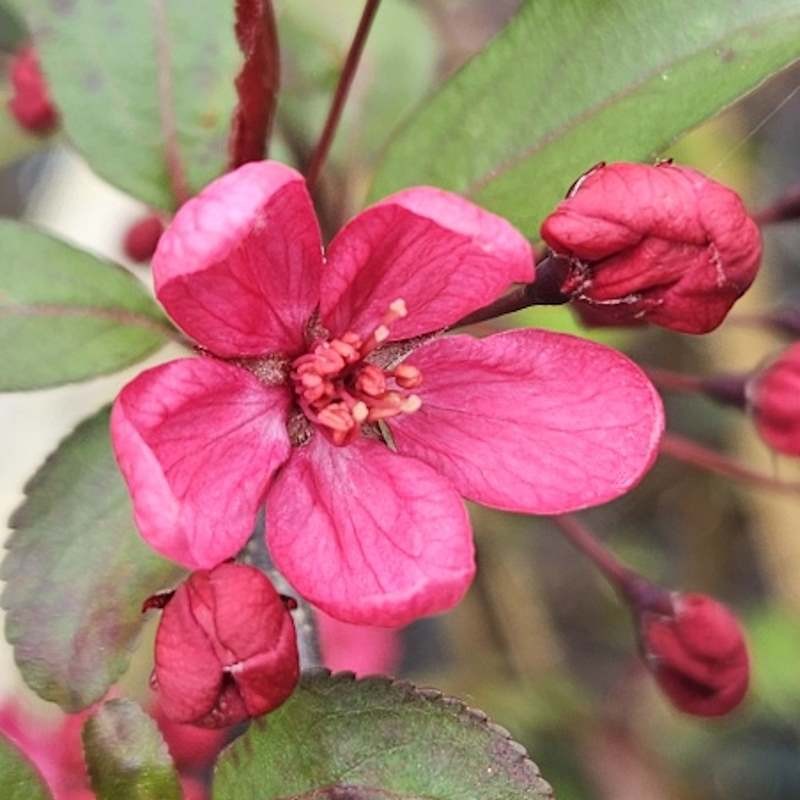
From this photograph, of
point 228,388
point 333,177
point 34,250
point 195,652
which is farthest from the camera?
point 333,177

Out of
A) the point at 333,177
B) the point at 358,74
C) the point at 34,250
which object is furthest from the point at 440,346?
the point at 358,74

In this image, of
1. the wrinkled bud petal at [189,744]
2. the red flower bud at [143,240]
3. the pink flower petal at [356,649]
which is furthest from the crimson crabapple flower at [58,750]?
the red flower bud at [143,240]

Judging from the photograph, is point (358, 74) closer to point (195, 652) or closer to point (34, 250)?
point (34, 250)

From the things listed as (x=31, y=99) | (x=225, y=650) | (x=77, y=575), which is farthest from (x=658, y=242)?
(x=31, y=99)

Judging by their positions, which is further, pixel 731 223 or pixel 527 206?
pixel 527 206

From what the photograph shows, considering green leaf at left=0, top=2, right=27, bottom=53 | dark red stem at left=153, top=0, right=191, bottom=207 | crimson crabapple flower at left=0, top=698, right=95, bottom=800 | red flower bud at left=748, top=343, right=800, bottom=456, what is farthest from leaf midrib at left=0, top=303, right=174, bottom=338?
green leaf at left=0, top=2, right=27, bottom=53

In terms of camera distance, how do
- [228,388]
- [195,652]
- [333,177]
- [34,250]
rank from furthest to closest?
[333,177] < [34,250] < [228,388] < [195,652]

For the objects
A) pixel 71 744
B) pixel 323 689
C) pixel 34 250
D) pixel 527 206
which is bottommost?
pixel 71 744
